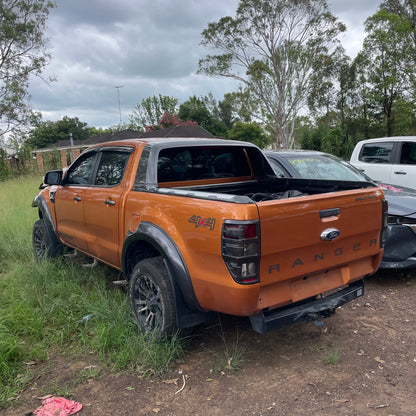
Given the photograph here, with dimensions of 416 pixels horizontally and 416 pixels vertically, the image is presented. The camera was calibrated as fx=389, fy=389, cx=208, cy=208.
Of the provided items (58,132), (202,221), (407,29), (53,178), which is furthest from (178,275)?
(58,132)

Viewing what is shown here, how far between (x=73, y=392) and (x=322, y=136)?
2527 cm

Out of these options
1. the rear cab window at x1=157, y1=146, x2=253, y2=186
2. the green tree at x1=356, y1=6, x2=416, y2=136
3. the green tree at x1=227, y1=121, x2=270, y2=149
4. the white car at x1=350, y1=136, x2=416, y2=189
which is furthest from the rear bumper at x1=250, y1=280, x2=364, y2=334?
the green tree at x1=227, y1=121, x2=270, y2=149

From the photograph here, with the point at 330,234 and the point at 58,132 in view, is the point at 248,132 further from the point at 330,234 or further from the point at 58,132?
the point at 330,234

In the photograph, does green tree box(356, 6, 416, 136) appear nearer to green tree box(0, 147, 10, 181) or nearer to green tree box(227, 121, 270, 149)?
green tree box(0, 147, 10, 181)

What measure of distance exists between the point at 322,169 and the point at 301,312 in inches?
152

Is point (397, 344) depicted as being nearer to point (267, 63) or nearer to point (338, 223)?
point (338, 223)

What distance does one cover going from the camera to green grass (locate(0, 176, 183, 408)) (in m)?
3.14

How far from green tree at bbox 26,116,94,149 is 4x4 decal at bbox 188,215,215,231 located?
6816 cm

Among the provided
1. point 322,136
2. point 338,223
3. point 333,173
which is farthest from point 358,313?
point 322,136

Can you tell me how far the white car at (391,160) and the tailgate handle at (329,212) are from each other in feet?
15.4

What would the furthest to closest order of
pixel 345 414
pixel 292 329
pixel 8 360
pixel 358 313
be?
pixel 358 313 < pixel 292 329 < pixel 8 360 < pixel 345 414

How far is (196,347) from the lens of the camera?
11.5 ft

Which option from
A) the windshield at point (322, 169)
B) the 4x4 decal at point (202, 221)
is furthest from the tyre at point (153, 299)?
the windshield at point (322, 169)

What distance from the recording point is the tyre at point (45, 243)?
5.30 meters
